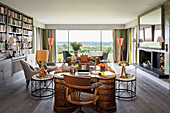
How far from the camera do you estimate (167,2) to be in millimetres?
5633

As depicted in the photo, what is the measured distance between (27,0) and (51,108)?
3.64 m

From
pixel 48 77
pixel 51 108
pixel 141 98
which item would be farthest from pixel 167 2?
pixel 51 108

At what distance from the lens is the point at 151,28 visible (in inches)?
272

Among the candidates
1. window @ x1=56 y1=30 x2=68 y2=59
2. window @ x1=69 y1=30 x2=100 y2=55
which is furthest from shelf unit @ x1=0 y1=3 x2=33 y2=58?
window @ x1=69 y1=30 x2=100 y2=55

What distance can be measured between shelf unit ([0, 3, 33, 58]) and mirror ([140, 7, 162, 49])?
18.3 ft

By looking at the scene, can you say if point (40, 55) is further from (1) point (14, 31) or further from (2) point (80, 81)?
(1) point (14, 31)

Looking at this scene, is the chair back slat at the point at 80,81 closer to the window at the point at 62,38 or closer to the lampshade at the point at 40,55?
the lampshade at the point at 40,55

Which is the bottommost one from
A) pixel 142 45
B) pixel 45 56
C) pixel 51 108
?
pixel 51 108

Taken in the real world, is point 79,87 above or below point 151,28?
below

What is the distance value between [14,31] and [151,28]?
569 centimetres

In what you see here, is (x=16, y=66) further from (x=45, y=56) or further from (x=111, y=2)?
(x=111, y=2)

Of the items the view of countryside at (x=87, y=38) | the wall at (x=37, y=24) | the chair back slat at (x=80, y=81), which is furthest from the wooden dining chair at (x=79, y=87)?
the view of countryside at (x=87, y=38)

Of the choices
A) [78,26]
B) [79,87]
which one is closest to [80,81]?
[79,87]

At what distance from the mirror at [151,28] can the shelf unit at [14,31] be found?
5.58 m
